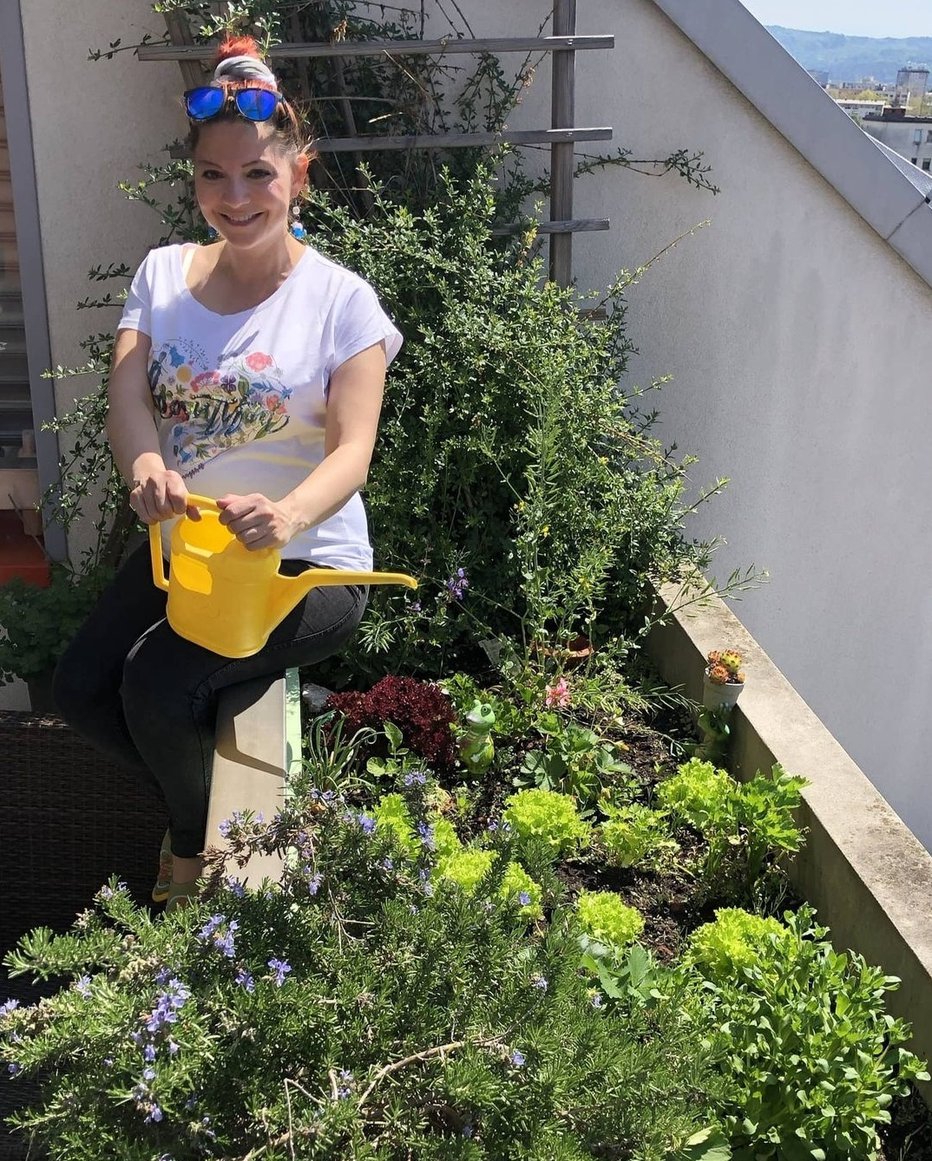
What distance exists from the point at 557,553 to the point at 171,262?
4.16 ft

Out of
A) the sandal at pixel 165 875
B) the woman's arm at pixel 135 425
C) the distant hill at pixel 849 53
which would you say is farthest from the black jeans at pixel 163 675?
the distant hill at pixel 849 53

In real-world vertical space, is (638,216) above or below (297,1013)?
above

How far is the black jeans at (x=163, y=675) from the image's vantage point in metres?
2.09

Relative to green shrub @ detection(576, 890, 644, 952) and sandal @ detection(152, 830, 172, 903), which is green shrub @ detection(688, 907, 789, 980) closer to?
green shrub @ detection(576, 890, 644, 952)

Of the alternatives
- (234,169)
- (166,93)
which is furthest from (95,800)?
(166,93)

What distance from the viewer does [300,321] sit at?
229 cm

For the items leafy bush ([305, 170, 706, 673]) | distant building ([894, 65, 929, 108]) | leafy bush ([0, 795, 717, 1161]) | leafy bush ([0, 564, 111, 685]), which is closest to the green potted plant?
leafy bush ([0, 564, 111, 685])

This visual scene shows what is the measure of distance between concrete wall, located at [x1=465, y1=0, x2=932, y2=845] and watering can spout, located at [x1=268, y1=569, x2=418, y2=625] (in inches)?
96.5

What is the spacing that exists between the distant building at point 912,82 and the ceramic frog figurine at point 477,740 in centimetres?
1629

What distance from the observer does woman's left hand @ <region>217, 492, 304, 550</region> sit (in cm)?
192

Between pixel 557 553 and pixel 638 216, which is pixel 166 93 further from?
pixel 557 553

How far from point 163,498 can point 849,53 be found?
20.7 metres

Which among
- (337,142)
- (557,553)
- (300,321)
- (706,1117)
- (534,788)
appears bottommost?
(534,788)

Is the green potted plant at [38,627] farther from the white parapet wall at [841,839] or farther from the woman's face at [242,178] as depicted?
the white parapet wall at [841,839]
